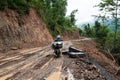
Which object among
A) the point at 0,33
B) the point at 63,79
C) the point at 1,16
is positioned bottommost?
the point at 63,79

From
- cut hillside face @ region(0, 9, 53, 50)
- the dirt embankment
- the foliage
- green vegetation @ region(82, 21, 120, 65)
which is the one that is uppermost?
the foliage

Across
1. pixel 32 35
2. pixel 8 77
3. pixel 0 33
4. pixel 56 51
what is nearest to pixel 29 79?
pixel 8 77

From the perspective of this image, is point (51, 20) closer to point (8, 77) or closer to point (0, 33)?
point (0, 33)

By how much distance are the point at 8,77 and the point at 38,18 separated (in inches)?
1537

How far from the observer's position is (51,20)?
64.1 meters

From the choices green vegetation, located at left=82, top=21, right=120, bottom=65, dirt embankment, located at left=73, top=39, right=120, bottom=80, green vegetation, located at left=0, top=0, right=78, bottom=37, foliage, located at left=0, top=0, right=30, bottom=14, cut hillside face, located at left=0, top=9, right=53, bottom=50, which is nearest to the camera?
dirt embankment, located at left=73, top=39, right=120, bottom=80

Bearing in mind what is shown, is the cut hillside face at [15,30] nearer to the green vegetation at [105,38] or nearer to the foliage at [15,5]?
the foliage at [15,5]

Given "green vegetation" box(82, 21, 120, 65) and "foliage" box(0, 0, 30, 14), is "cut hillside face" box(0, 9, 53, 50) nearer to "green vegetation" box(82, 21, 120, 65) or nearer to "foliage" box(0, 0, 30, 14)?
"foliage" box(0, 0, 30, 14)

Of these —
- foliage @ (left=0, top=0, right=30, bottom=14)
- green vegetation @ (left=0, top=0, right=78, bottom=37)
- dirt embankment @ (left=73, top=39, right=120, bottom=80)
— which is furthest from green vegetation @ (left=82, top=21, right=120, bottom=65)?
foliage @ (left=0, top=0, right=30, bottom=14)

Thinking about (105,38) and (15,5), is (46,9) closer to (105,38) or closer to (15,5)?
(105,38)

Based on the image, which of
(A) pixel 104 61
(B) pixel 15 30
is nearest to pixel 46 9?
(B) pixel 15 30

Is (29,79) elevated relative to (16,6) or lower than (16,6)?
lower

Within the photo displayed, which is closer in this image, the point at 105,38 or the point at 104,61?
the point at 104,61

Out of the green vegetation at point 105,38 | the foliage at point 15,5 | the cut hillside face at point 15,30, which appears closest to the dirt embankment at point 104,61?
A: the green vegetation at point 105,38
